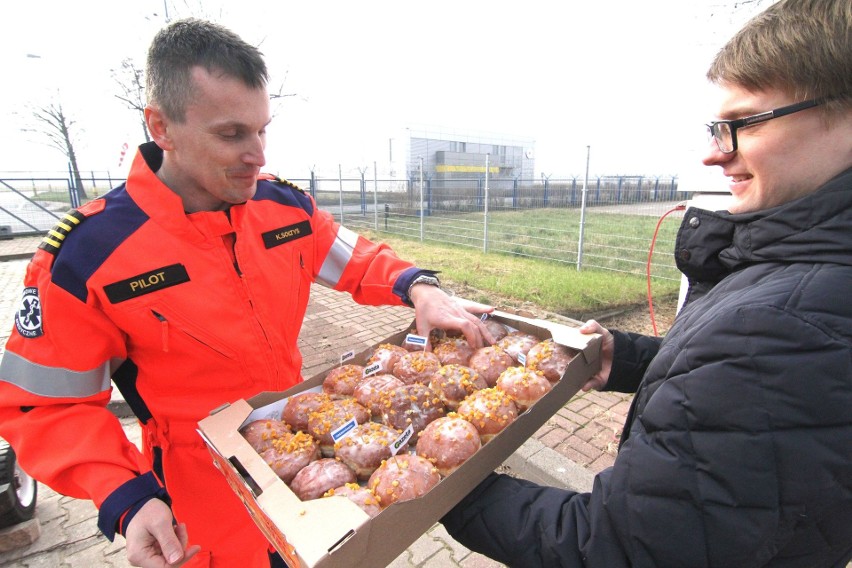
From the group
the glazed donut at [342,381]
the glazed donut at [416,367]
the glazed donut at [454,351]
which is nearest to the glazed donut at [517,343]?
the glazed donut at [454,351]

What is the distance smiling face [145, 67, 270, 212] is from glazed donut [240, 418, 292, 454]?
2.67 ft

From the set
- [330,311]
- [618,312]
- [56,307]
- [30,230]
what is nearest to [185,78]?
[56,307]

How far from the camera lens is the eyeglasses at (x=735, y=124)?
90 centimetres

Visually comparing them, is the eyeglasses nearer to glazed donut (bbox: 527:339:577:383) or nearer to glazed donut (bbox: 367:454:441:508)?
glazed donut (bbox: 527:339:577:383)

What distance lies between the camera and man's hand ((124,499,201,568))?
A: 1247mm

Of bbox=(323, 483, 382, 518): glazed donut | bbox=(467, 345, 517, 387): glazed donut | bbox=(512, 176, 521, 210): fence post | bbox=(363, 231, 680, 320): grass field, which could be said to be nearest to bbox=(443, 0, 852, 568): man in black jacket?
bbox=(323, 483, 382, 518): glazed donut

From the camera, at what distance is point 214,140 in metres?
1.52

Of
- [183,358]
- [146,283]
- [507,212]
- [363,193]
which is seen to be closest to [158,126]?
[146,283]

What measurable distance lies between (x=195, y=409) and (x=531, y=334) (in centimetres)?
145

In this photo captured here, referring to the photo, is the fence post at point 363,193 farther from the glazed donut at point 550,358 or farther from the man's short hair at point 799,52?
the man's short hair at point 799,52

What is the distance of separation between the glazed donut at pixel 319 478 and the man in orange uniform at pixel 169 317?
1.07 feet

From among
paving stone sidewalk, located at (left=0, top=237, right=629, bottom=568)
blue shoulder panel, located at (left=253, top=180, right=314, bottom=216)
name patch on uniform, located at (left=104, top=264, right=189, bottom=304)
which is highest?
blue shoulder panel, located at (left=253, top=180, right=314, bottom=216)

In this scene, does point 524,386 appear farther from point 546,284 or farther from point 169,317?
point 546,284

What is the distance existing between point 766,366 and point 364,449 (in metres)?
1.12
